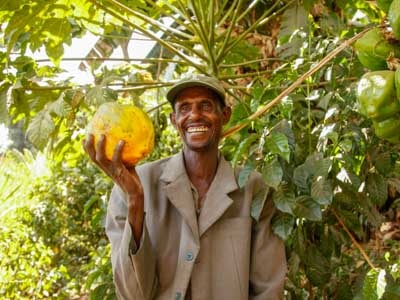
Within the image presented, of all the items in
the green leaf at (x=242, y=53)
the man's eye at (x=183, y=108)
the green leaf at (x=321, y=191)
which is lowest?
the green leaf at (x=321, y=191)

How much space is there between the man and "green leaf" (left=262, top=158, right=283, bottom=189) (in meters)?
0.13

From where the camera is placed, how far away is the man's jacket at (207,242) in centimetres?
176

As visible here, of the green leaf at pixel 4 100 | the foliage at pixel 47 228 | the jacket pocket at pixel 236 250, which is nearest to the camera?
the jacket pocket at pixel 236 250

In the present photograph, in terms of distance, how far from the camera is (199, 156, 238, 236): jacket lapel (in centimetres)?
181

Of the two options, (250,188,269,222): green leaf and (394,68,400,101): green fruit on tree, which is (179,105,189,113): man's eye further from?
(394,68,400,101): green fruit on tree

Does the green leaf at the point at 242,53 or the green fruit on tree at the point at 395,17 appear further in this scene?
the green leaf at the point at 242,53

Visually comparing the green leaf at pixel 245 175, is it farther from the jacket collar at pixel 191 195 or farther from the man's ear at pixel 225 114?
the man's ear at pixel 225 114

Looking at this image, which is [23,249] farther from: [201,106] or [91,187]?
[201,106]

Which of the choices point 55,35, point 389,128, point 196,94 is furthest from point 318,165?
point 55,35

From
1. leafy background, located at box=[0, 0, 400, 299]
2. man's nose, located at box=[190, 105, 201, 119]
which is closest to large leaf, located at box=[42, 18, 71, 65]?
leafy background, located at box=[0, 0, 400, 299]

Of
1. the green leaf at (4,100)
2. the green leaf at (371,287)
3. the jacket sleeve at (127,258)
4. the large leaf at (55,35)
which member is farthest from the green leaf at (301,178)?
the large leaf at (55,35)

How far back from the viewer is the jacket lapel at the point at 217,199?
5.92ft

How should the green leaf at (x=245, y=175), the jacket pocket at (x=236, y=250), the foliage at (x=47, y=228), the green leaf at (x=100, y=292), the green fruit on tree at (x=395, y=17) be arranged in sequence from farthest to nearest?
the foliage at (x=47, y=228) → the green leaf at (x=100, y=292) → the jacket pocket at (x=236, y=250) → the green leaf at (x=245, y=175) → the green fruit on tree at (x=395, y=17)

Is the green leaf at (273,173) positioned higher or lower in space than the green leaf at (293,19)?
lower
